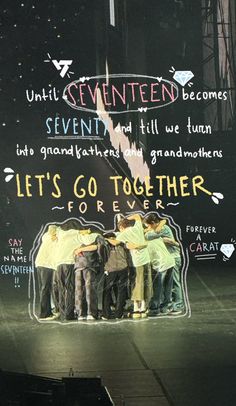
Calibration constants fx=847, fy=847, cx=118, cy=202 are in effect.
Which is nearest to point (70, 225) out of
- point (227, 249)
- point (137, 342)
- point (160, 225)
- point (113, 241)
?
point (113, 241)

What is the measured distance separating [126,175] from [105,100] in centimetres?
42

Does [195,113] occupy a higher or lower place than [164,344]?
higher

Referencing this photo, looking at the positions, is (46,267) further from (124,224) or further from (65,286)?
(124,224)

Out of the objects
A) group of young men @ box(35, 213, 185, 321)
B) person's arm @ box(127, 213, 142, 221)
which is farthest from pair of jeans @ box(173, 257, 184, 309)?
person's arm @ box(127, 213, 142, 221)

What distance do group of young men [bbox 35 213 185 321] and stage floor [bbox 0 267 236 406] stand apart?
0.08 metres

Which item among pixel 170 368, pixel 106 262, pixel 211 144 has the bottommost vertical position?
pixel 170 368

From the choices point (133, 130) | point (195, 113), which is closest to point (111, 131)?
point (133, 130)

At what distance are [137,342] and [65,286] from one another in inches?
19.9

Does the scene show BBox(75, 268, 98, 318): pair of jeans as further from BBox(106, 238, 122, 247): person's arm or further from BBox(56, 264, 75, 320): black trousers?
BBox(106, 238, 122, 247): person's arm

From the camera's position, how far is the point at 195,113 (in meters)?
4.62

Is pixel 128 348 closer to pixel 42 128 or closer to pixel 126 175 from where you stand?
pixel 126 175

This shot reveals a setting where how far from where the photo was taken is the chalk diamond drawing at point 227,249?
4.70m

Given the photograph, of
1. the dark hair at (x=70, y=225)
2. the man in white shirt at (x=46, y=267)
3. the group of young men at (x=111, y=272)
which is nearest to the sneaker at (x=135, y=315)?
the group of young men at (x=111, y=272)

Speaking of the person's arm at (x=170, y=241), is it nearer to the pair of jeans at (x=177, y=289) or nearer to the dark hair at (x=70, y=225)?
the pair of jeans at (x=177, y=289)
